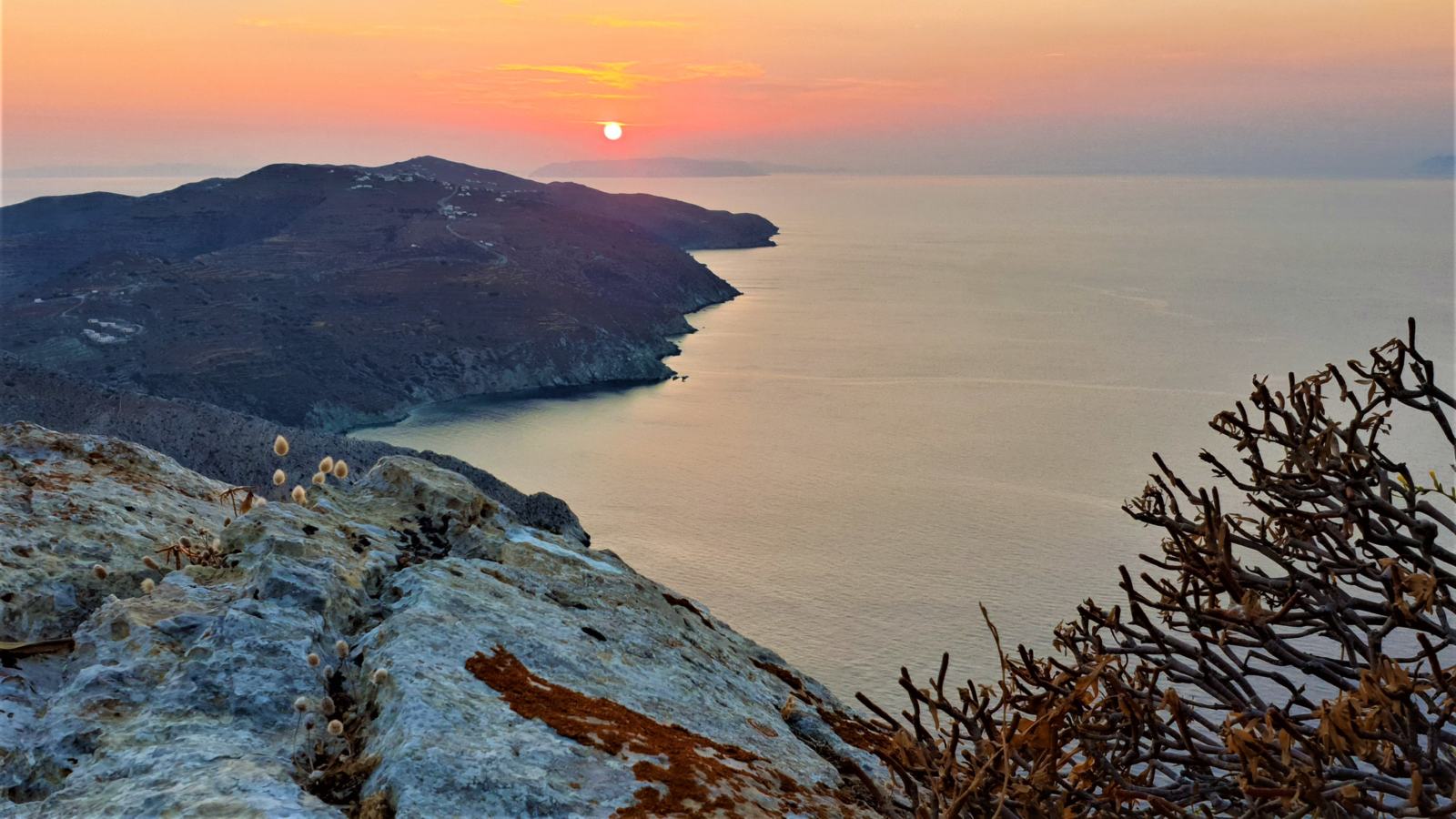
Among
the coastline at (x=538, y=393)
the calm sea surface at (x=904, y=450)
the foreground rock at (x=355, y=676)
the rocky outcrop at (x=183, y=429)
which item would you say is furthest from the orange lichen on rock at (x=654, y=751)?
the coastline at (x=538, y=393)

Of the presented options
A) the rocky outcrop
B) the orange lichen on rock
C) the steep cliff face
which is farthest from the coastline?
the orange lichen on rock

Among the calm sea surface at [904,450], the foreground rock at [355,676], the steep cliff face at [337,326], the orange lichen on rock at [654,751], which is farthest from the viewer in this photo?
the steep cliff face at [337,326]

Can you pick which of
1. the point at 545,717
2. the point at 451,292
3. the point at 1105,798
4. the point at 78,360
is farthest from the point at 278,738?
the point at 451,292

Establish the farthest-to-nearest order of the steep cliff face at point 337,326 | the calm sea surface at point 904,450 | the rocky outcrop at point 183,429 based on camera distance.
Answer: the steep cliff face at point 337,326
the rocky outcrop at point 183,429
the calm sea surface at point 904,450

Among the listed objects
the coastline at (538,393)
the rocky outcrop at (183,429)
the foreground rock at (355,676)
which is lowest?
the rocky outcrop at (183,429)

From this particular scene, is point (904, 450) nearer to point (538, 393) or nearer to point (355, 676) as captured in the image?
point (538, 393)

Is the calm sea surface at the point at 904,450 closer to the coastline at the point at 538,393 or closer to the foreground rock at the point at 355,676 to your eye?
the coastline at the point at 538,393
